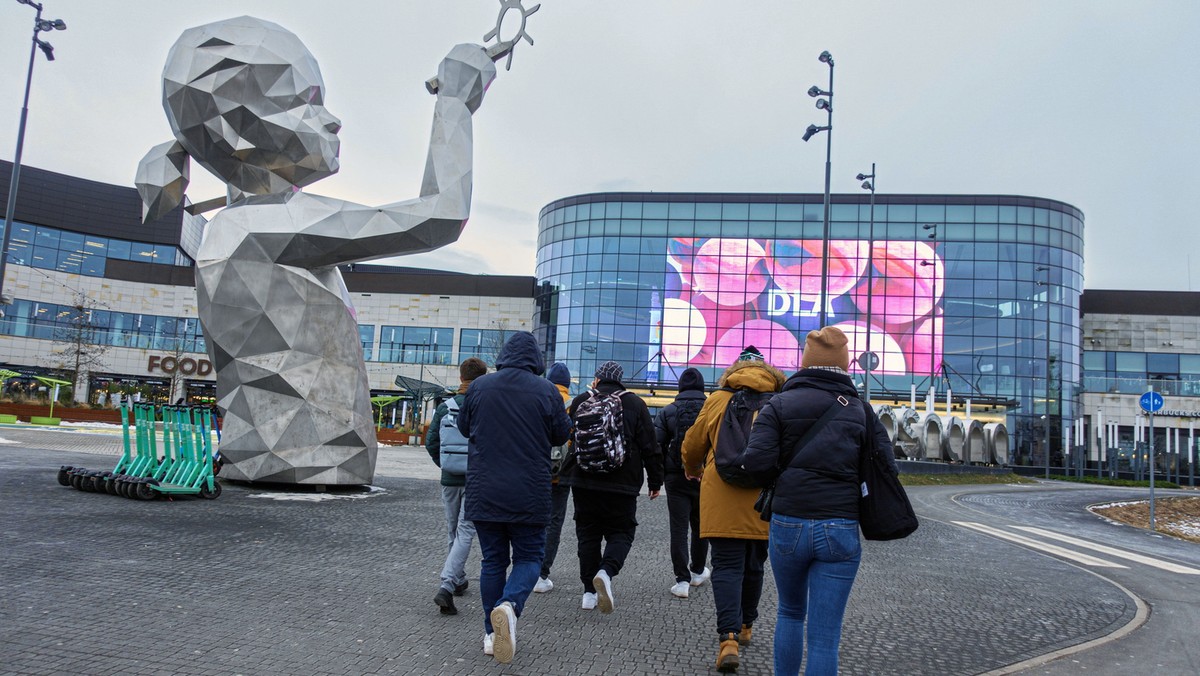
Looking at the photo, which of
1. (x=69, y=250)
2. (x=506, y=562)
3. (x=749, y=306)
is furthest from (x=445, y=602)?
(x=69, y=250)

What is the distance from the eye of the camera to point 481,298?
5912 centimetres

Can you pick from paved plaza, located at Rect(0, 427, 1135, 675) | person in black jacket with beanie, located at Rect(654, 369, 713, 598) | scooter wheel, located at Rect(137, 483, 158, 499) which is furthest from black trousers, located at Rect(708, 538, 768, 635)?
scooter wheel, located at Rect(137, 483, 158, 499)

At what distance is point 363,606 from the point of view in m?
5.65

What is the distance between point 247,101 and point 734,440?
966cm

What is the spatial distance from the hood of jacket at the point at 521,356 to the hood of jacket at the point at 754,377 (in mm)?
1162

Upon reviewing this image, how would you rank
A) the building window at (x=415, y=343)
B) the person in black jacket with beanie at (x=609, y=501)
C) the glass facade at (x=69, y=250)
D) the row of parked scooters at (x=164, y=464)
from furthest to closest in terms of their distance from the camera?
1. the building window at (x=415, y=343)
2. the glass facade at (x=69, y=250)
3. the row of parked scooters at (x=164, y=464)
4. the person in black jacket with beanie at (x=609, y=501)

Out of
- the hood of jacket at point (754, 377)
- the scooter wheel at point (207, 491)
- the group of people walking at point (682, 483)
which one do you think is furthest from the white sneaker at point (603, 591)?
the scooter wheel at point (207, 491)

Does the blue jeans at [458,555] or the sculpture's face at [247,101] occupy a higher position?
the sculpture's face at [247,101]

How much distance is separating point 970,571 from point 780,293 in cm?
4185

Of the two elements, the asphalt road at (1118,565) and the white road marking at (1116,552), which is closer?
the asphalt road at (1118,565)

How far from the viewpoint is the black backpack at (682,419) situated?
650 centimetres

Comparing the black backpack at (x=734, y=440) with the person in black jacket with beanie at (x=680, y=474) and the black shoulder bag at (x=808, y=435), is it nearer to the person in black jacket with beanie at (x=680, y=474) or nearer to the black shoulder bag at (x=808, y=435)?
the black shoulder bag at (x=808, y=435)

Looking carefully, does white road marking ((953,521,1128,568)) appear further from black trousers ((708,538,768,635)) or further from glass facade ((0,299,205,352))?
glass facade ((0,299,205,352))

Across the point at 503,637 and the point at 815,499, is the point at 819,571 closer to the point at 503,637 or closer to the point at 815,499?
the point at 815,499
